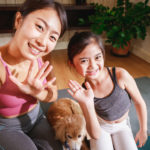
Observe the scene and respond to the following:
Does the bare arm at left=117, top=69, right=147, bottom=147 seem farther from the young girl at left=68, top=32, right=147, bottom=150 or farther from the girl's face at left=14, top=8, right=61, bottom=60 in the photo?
the girl's face at left=14, top=8, right=61, bottom=60

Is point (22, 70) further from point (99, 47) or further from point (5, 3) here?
point (5, 3)

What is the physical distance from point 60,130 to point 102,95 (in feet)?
1.13

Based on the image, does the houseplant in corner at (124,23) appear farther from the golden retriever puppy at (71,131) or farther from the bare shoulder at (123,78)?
the golden retriever puppy at (71,131)

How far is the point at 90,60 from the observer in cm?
81

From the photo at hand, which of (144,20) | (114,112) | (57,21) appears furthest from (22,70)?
(144,20)

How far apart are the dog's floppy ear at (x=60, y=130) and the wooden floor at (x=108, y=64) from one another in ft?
3.01

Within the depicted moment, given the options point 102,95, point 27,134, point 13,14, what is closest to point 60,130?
point 27,134

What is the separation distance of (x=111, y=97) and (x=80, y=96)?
22 centimetres

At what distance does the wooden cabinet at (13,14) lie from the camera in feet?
8.17

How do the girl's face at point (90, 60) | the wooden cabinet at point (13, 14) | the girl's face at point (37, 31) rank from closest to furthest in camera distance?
the girl's face at point (37, 31) < the girl's face at point (90, 60) < the wooden cabinet at point (13, 14)

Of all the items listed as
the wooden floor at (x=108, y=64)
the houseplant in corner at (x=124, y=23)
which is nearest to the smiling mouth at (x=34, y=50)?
the wooden floor at (x=108, y=64)

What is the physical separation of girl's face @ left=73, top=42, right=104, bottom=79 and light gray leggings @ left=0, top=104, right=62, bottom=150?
40cm

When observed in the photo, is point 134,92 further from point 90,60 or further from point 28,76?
point 28,76

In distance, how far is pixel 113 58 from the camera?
270cm
